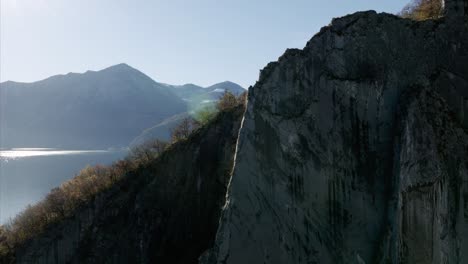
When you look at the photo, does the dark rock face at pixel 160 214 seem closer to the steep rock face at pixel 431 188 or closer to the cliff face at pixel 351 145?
the cliff face at pixel 351 145

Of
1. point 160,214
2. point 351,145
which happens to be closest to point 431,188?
point 351,145

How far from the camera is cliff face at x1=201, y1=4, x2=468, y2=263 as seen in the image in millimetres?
14852

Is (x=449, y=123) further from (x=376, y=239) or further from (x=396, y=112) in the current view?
(x=376, y=239)

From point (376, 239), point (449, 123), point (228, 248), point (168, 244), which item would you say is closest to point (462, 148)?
point (449, 123)

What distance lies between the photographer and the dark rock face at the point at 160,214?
35875 mm

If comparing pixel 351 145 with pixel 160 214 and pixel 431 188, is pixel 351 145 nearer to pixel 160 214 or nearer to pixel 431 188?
pixel 431 188

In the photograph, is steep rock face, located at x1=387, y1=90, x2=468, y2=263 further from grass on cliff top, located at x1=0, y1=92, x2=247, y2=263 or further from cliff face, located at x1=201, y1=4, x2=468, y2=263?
grass on cliff top, located at x1=0, y1=92, x2=247, y2=263

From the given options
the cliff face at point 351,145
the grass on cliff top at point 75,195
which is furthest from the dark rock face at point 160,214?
the cliff face at point 351,145

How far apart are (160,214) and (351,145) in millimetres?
25940

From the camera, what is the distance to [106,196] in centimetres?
4153

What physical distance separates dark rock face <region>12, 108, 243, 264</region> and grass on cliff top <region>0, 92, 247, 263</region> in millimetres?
1175

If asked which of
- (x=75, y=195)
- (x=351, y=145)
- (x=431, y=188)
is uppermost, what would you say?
(x=351, y=145)

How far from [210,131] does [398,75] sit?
24.3 meters

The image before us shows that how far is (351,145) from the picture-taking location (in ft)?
55.8
